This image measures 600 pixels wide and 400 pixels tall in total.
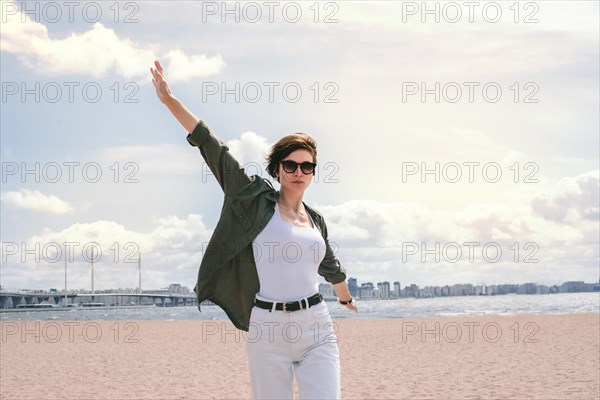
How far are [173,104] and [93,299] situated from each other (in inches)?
4379

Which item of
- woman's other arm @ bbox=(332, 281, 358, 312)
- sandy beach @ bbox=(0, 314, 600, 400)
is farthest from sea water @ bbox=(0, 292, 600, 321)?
woman's other arm @ bbox=(332, 281, 358, 312)

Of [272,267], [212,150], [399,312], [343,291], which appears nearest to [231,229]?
[272,267]

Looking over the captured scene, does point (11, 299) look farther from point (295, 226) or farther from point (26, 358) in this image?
point (295, 226)

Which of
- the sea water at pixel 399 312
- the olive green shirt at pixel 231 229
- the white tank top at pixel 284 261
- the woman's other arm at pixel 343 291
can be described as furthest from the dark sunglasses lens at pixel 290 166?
the sea water at pixel 399 312

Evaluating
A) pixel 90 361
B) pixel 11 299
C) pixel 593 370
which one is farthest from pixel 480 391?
pixel 11 299

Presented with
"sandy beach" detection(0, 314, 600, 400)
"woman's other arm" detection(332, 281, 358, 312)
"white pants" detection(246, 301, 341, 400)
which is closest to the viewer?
"white pants" detection(246, 301, 341, 400)

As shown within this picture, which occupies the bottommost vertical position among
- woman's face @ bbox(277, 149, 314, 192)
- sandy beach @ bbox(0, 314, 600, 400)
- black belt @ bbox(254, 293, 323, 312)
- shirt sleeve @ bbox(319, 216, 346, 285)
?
sandy beach @ bbox(0, 314, 600, 400)

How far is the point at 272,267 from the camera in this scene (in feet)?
11.8

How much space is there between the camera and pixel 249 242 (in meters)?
3.61

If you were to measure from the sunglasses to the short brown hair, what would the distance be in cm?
4

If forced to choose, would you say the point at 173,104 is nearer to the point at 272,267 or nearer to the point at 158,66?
the point at 158,66

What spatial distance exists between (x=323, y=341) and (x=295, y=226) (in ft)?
1.84

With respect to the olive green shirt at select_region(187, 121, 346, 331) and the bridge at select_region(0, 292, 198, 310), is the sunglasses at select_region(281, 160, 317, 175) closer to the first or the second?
the olive green shirt at select_region(187, 121, 346, 331)

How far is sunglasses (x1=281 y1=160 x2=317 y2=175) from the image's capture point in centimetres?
370
